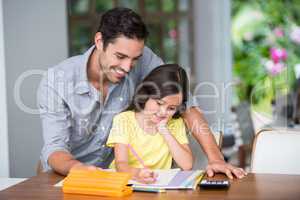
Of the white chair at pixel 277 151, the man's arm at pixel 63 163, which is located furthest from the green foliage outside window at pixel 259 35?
the man's arm at pixel 63 163

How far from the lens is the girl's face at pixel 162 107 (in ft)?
6.84

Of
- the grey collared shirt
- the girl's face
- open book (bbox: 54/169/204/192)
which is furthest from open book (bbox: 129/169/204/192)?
the grey collared shirt

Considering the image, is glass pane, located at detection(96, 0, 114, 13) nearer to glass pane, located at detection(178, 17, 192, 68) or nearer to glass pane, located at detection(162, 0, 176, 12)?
glass pane, located at detection(162, 0, 176, 12)

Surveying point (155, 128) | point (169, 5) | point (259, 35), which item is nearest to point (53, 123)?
point (155, 128)

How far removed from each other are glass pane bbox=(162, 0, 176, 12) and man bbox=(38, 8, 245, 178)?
12.2 feet

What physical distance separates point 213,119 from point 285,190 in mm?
3754

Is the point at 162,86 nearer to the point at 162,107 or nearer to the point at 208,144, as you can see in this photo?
the point at 162,107

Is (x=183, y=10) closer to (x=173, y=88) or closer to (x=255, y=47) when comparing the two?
(x=255, y=47)

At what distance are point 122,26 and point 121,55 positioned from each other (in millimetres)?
118

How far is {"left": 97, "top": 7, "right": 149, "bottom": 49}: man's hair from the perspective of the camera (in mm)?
2146

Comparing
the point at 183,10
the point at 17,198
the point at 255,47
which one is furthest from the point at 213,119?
the point at 17,198

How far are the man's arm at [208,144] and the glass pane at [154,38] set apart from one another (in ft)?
12.7

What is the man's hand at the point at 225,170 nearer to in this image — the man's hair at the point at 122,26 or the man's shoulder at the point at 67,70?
the man's hair at the point at 122,26

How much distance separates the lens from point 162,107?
2.09 metres
